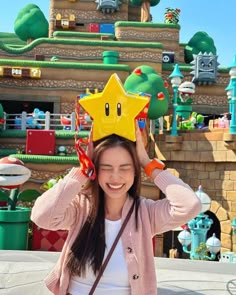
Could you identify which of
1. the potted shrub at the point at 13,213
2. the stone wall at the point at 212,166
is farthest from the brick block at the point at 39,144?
the potted shrub at the point at 13,213

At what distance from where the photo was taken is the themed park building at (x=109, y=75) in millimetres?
9570

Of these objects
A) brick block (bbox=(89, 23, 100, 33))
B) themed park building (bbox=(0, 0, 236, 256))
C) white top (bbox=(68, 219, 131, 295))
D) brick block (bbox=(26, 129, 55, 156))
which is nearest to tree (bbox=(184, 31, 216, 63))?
themed park building (bbox=(0, 0, 236, 256))

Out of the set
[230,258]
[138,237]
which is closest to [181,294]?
[138,237]

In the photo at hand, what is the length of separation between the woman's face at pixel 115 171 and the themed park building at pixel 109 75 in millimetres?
7571

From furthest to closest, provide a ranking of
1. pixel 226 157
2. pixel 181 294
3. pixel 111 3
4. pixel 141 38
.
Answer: pixel 111 3 < pixel 141 38 < pixel 226 157 < pixel 181 294

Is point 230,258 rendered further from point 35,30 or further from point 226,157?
point 35,30

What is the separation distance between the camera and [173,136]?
9.91 meters

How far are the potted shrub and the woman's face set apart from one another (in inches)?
182

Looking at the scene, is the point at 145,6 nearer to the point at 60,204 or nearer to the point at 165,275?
the point at 165,275

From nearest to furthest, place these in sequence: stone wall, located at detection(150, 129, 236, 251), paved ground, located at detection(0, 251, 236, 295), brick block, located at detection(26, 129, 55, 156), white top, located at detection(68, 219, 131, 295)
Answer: white top, located at detection(68, 219, 131, 295) < paved ground, located at detection(0, 251, 236, 295) < stone wall, located at detection(150, 129, 236, 251) < brick block, located at detection(26, 129, 55, 156)

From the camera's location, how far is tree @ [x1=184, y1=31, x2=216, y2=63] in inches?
749

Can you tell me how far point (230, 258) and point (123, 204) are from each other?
5.78 meters

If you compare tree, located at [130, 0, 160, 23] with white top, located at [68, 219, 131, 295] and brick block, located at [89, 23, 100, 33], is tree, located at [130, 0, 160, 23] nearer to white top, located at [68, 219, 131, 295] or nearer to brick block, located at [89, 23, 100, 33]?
brick block, located at [89, 23, 100, 33]

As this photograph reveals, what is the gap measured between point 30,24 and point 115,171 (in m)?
19.3
